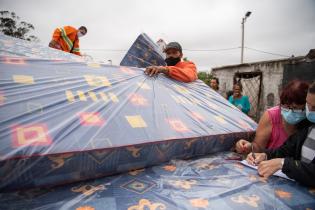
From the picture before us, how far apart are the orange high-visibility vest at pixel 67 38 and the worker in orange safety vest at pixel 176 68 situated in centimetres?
228

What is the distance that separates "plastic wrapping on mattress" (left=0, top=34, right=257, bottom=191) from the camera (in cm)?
81

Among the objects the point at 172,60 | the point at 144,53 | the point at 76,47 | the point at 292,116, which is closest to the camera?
the point at 292,116

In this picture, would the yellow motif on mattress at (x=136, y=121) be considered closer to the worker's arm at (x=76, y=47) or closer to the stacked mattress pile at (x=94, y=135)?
the stacked mattress pile at (x=94, y=135)

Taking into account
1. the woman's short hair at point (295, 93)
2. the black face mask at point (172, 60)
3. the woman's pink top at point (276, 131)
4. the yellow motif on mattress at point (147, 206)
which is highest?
the black face mask at point (172, 60)

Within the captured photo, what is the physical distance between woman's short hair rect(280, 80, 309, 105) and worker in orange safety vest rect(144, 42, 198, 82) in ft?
2.79

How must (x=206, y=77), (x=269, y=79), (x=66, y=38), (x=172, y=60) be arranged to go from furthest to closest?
(x=206, y=77) → (x=269, y=79) → (x=66, y=38) → (x=172, y=60)

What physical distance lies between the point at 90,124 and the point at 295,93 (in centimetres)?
118

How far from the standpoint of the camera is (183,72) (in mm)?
1912

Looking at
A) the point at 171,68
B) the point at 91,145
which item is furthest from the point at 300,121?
the point at 91,145

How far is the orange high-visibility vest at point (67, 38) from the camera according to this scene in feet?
11.7

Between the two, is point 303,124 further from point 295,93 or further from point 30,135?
point 30,135

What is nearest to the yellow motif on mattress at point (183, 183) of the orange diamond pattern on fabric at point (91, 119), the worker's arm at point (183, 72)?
the orange diamond pattern on fabric at point (91, 119)

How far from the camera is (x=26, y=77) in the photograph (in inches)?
45.4

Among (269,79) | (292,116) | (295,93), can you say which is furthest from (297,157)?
(269,79)
